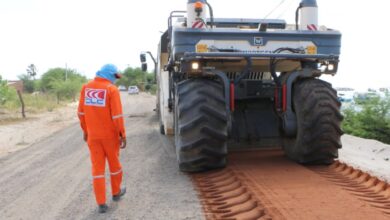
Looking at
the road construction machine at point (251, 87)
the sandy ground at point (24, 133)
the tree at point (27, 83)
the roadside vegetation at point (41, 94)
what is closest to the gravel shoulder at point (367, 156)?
the road construction machine at point (251, 87)

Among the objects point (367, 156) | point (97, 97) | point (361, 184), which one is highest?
point (97, 97)

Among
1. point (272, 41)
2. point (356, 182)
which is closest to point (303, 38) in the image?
point (272, 41)

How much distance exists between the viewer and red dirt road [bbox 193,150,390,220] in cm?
486

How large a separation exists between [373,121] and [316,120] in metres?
11.7

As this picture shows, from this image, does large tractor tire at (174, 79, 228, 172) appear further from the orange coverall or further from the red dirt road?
the orange coverall

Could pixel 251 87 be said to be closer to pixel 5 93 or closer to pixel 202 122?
pixel 202 122

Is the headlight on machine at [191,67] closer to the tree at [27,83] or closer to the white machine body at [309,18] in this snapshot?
the white machine body at [309,18]

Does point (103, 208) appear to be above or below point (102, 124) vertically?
below

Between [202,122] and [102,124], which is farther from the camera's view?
[202,122]

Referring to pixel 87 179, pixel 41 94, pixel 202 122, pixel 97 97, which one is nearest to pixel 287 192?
pixel 202 122

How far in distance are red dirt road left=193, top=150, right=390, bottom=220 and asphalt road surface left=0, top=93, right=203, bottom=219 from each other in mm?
363

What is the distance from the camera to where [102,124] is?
559cm

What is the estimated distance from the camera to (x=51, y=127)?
17.8 m

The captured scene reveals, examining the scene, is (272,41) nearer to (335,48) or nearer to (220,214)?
(335,48)
